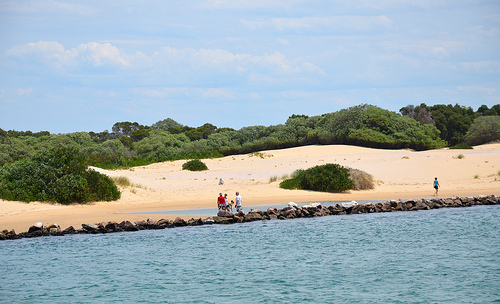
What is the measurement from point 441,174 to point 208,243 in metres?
24.4

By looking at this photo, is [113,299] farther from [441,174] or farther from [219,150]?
[219,150]

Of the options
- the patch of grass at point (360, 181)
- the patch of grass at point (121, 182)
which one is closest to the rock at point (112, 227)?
the patch of grass at point (121, 182)

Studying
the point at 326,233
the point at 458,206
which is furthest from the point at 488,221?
the point at 326,233

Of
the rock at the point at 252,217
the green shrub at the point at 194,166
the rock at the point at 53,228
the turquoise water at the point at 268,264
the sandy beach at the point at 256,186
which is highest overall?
the green shrub at the point at 194,166

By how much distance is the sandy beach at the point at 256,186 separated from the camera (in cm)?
2350

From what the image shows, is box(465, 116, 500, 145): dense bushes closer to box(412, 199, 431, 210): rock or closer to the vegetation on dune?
the vegetation on dune

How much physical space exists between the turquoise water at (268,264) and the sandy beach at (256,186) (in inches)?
169

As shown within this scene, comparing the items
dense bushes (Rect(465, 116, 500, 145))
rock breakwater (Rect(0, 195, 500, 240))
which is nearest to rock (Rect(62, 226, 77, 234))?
rock breakwater (Rect(0, 195, 500, 240))

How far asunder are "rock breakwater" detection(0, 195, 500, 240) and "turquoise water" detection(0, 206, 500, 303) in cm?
61

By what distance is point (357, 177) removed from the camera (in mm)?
32438

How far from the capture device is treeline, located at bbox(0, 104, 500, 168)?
193ft

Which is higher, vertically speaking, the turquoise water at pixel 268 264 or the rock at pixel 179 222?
the rock at pixel 179 222

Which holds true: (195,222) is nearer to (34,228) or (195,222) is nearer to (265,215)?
(265,215)

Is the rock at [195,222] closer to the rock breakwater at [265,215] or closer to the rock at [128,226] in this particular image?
the rock breakwater at [265,215]
